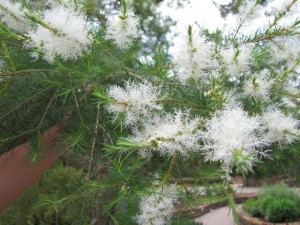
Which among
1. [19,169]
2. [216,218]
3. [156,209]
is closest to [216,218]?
[216,218]

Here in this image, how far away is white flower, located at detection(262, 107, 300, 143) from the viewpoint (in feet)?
2.54

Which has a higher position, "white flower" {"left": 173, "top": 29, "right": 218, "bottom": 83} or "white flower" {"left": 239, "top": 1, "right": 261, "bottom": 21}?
"white flower" {"left": 239, "top": 1, "right": 261, "bottom": 21}

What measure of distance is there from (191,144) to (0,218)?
10.5 feet

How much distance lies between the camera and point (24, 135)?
3.60 ft

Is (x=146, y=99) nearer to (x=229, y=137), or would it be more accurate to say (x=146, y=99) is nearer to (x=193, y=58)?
(x=193, y=58)

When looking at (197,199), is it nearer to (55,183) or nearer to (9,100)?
(9,100)

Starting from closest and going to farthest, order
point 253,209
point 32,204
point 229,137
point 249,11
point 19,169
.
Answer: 1. point 229,137
2. point 249,11
3. point 19,169
4. point 32,204
5. point 253,209

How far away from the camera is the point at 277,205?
658cm

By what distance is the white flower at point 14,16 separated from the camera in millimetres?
→ 1090

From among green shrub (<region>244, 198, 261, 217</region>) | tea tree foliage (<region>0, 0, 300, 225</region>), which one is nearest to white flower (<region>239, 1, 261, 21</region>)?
tea tree foliage (<region>0, 0, 300, 225</region>)

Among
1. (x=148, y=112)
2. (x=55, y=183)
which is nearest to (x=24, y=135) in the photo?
(x=148, y=112)

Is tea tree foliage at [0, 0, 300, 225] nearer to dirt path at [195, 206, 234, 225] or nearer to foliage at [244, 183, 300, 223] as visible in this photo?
foliage at [244, 183, 300, 223]

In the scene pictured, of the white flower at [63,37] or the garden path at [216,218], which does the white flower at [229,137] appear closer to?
the white flower at [63,37]

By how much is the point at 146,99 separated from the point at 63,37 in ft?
0.75
